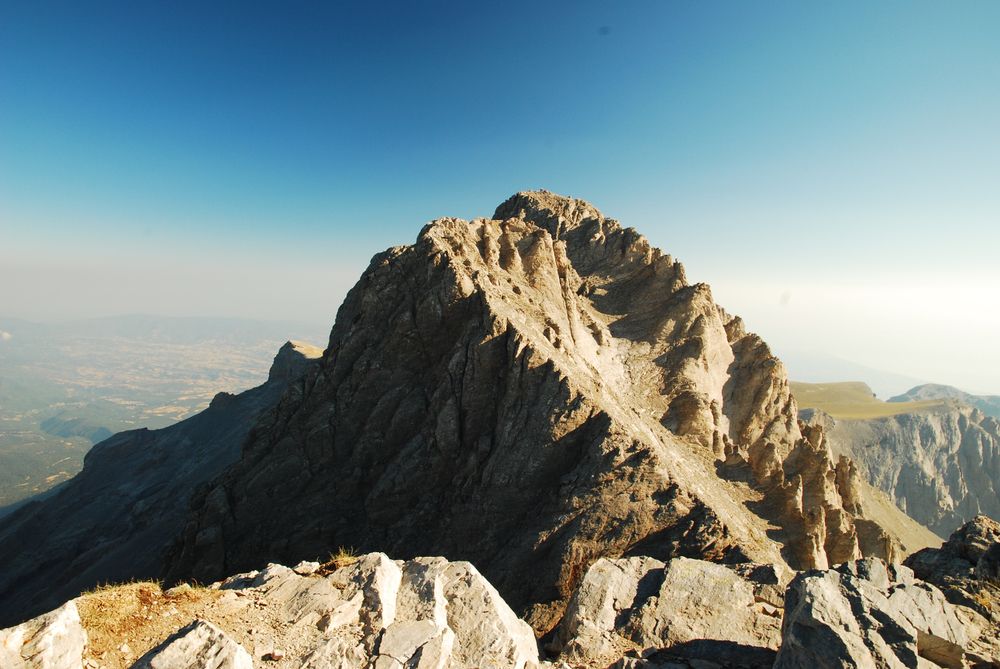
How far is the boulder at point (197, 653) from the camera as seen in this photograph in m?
8.86

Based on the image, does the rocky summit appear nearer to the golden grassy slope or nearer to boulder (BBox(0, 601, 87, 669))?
boulder (BBox(0, 601, 87, 669))

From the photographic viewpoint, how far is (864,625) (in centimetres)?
1083

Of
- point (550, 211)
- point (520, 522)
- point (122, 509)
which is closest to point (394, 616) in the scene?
point (520, 522)

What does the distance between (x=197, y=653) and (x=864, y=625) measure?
54.0ft

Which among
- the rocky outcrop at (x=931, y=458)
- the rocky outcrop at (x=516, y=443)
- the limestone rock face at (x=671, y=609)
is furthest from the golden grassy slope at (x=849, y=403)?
the limestone rock face at (x=671, y=609)

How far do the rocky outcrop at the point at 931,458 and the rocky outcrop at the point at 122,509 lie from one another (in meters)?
115

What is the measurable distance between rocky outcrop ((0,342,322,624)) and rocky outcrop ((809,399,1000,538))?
11471cm

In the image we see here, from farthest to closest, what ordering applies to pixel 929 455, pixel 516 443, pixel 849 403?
1. pixel 849 403
2. pixel 929 455
3. pixel 516 443

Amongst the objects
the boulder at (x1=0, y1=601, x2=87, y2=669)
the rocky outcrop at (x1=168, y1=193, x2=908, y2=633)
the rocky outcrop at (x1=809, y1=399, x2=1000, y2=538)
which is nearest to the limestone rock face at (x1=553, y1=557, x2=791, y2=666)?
the rocky outcrop at (x1=168, y1=193, x2=908, y2=633)

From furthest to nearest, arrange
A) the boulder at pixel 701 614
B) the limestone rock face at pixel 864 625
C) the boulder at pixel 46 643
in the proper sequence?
the boulder at pixel 701 614 → the limestone rock face at pixel 864 625 → the boulder at pixel 46 643

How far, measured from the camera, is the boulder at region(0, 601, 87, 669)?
332 inches

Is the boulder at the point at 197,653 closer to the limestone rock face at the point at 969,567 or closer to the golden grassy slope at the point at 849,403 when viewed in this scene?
the limestone rock face at the point at 969,567

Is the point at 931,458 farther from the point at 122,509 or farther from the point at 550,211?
the point at 122,509

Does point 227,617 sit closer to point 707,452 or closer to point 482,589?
point 482,589
